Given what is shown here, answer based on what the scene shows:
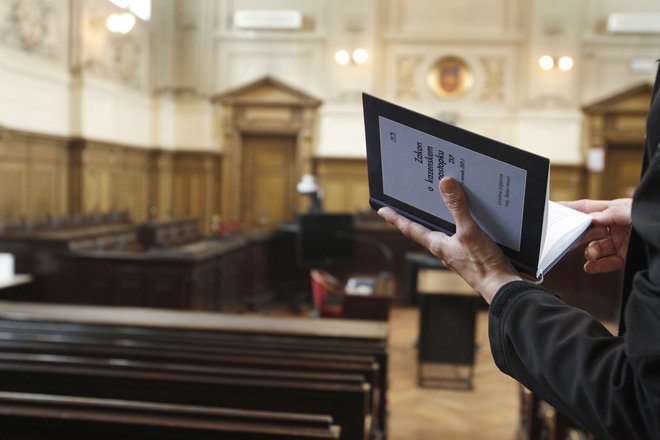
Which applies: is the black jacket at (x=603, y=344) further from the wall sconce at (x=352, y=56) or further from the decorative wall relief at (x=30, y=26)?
the wall sconce at (x=352, y=56)

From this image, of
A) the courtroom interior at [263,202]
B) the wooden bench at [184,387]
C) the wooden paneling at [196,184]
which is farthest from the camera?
the wooden paneling at [196,184]

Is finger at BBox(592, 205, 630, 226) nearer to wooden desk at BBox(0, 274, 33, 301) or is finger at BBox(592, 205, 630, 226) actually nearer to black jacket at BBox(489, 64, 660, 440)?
black jacket at BBox(489, 64, 660, 440)

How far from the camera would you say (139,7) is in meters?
12.8

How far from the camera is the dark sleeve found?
0.83 metres

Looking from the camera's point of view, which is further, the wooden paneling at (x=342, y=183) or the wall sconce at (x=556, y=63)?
the wooden paneling at (x=342, y=183)

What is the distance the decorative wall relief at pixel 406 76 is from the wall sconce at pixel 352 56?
778 mm

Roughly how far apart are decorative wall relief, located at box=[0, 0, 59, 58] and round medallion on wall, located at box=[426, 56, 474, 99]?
7.13 m

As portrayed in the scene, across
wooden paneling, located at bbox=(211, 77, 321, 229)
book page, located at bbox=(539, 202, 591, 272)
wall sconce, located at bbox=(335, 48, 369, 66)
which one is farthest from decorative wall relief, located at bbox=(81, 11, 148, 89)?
book page, located at bbox=(539, 202, 591, 272)

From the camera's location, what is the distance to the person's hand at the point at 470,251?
1.12m

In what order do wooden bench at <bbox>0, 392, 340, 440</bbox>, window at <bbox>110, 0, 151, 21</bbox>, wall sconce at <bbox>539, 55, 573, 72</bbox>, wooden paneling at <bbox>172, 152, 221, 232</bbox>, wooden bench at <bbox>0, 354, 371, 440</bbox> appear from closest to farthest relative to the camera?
1. wooden bench at <bbox>0, 392, 340, 440</bbox>
2. wooden bench at <bbox>0, 354, 371, 440</bbox>
3. window at <bbox>110, 0, 151, 21</bbox>
4. wall sconce at <bbox>539, 55, 573, 72</bbox>
5. wooden paneling at <bbox>172, 152, 221, 232</bbox>

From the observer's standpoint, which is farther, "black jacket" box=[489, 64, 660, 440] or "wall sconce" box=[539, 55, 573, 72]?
"wall sconce" box=[539, 55, 573, 72]

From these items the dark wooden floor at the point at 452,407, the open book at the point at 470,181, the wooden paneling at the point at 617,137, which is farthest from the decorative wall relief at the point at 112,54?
the open book at the point at 470,181

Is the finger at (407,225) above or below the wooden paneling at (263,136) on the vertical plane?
below

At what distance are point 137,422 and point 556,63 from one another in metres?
12.5
